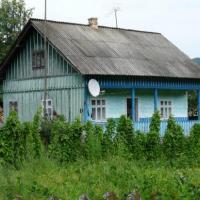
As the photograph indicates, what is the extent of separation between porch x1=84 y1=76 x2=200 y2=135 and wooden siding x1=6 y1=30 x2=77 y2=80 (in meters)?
1.67

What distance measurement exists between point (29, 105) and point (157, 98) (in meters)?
5.79

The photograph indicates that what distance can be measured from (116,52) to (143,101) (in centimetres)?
280

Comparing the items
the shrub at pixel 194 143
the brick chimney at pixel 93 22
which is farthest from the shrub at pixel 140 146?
the brick chimney at pixel 93 22

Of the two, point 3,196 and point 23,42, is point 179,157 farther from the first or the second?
point 23,42

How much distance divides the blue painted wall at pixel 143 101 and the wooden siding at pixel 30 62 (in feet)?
5.62

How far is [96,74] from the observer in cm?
2042

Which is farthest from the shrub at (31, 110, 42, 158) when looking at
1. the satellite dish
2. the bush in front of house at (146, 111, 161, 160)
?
the satellite dish

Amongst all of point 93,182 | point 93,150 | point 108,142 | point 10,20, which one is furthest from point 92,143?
point 10,20

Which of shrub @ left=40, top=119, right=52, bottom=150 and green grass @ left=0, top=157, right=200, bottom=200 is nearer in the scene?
green grass @ left=0, top=157, right=200, bottom=200

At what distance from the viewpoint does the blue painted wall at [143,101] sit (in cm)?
2369

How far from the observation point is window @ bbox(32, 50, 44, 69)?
2369 cm

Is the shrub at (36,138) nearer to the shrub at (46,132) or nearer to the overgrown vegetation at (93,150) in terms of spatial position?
the overgrown vegetation at (93,150)

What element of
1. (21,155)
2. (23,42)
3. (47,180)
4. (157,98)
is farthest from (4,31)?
(47,180)

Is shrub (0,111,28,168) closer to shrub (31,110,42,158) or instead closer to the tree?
shrub (31,110,42,158)
